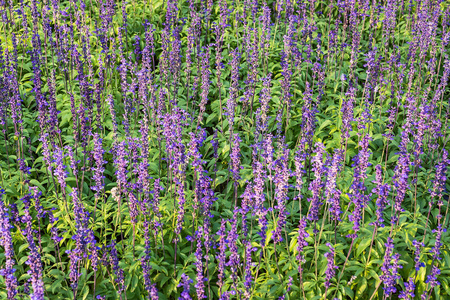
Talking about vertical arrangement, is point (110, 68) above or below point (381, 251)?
above

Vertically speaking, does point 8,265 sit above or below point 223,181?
above

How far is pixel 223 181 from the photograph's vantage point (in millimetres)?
7305

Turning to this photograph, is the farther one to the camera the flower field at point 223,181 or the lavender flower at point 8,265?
the flower field at point 223,181

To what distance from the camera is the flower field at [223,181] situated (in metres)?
5.40

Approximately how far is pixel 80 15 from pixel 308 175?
6210 mm

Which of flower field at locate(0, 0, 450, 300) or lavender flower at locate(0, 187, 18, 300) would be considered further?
flower field at locate(0, 0, 450, 300)

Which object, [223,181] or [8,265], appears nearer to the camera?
[8,265]

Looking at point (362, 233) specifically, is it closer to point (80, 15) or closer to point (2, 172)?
point (2, 172)

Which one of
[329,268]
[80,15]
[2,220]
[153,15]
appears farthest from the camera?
[153,15]

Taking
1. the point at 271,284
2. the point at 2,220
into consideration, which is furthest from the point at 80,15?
the point at 271,284

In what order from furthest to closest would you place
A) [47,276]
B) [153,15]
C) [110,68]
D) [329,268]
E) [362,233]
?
[153,15] < [110,68] < [362,233] < [47,276] < [329,268]

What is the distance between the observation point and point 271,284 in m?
5.79

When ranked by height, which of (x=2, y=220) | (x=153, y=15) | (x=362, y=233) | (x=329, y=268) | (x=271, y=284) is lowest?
(x=271, y=284)

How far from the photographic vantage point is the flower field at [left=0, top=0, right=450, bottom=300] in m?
5.40
